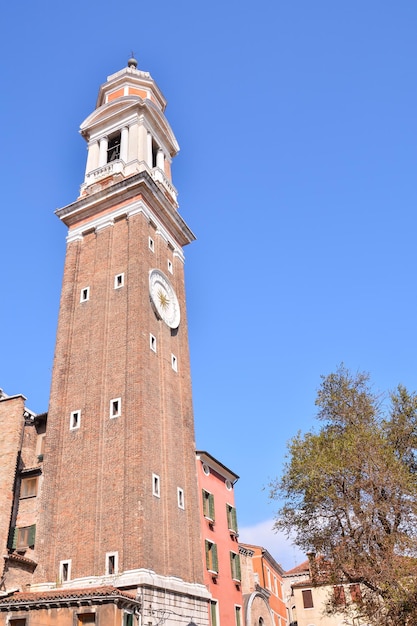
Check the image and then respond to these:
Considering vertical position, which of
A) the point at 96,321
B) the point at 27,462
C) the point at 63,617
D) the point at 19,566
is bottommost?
the point at 63,617

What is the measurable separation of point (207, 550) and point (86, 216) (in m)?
20.3

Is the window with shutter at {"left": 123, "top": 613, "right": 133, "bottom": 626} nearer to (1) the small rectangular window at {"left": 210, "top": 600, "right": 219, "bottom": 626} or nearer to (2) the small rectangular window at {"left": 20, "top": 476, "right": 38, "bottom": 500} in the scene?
(2) the small rectangular window at {"left": 20, "top": 476, "right": 38, "bottom": 500}

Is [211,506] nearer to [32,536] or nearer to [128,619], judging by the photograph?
[32,536]

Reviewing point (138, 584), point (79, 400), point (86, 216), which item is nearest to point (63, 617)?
point (138, 584)

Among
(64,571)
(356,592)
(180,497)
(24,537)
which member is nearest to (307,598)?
(180,497)

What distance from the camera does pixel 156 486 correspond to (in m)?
25.9

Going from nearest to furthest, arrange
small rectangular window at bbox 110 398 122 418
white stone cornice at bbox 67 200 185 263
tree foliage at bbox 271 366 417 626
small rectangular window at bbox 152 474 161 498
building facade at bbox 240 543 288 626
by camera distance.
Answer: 1. tree foliage at bbox 271 366 417 626
2. small rectangular window at bbox 152 474 161 498
3. small rectangular window at bbox 110 398 122 418
4. white stone cornice at bbox 67 200 185 263
5. building facade at bbox 240 543 288 626

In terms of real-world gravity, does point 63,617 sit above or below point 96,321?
below

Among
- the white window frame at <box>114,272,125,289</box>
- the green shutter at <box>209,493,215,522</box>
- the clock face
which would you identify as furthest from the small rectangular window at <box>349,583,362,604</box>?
the white window frame at <box>114,272,125,289</box>

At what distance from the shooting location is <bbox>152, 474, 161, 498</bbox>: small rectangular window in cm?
2562

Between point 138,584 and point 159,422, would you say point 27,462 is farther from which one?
point 138,584

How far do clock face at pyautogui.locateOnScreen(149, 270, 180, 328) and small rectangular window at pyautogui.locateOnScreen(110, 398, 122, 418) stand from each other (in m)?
5.91

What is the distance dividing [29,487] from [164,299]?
40.0ft

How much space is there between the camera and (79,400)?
94.1 ft
